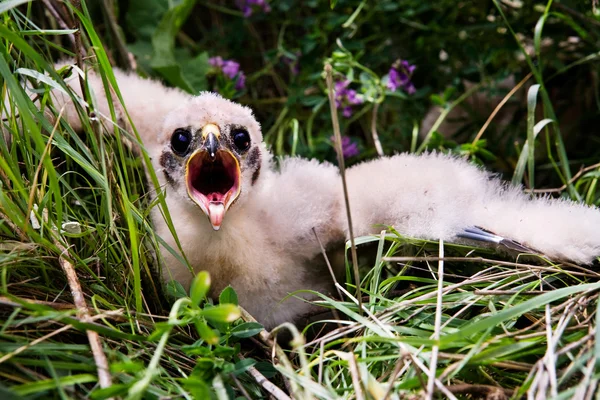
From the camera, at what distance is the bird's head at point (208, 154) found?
1.58 meters

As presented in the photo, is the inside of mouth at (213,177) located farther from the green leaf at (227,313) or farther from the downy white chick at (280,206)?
the green leaf at (227,313)

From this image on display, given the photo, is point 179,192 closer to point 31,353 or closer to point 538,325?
point 31,353

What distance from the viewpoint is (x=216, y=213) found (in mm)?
1515

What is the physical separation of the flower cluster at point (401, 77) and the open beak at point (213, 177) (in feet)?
2.73

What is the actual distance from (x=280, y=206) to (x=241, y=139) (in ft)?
0.79

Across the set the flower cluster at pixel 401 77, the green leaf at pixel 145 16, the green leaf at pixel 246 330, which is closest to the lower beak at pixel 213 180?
the green leaf at pixel 246 330

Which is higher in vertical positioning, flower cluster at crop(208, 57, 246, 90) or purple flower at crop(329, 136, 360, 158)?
flower cluster at crop(208, 57, 246, 90)

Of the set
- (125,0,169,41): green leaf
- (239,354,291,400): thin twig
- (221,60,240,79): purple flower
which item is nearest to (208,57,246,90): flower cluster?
(221,60,240,79): purple flower

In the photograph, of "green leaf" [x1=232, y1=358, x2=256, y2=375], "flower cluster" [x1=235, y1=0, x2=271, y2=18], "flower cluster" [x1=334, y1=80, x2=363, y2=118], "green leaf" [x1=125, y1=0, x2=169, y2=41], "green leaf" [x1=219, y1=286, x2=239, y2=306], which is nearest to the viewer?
"green leaf" [x1=232, y1=358, x2=256, y2=375]

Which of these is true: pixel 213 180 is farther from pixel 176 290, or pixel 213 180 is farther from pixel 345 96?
pixel 345 96

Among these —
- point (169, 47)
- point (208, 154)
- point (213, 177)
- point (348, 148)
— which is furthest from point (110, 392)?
point (169, 47)

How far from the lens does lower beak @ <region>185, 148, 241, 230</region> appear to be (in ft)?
5.00

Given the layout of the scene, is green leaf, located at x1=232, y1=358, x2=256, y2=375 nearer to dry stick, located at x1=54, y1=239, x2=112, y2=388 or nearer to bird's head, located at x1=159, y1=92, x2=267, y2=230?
dry stick, located at x1=54, y1=239, x2=112, y2=388

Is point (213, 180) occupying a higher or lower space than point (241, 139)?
lower
